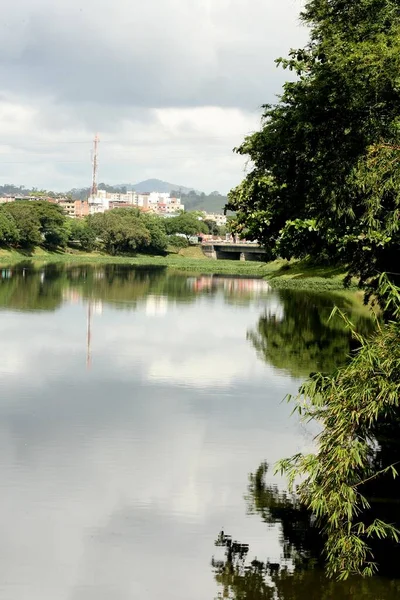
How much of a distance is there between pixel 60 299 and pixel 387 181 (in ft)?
153

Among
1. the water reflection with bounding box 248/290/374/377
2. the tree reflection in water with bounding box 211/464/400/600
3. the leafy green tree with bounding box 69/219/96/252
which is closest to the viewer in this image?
the tree reflection in water with bounding box 211/464/400/600

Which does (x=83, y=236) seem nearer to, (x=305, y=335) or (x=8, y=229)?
(x=8, y=229)

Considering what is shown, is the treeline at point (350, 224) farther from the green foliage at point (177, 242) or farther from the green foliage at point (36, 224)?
the green foliage at point (177, 242)

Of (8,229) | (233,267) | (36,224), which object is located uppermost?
(36,224)

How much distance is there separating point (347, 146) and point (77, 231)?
147344mm

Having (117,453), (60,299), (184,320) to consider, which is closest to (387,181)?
(117,453)

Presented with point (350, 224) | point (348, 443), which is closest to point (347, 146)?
point (350, 224)

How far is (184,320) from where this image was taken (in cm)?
4978

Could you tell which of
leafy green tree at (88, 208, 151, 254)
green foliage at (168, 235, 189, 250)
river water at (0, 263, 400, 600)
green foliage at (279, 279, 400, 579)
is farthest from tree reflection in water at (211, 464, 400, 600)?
green foliage at (168, 235, 189, 250)

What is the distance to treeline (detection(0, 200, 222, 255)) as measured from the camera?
140 m

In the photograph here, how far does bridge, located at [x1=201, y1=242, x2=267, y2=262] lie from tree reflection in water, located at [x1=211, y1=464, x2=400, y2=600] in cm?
14671

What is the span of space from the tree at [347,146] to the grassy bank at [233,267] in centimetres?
2257

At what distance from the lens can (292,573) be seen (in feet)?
42.2

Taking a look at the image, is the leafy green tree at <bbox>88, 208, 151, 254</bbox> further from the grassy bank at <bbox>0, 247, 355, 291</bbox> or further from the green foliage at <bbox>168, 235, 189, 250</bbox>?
the green foliage at <bbox>168, 235, 189, 250</bbox>
